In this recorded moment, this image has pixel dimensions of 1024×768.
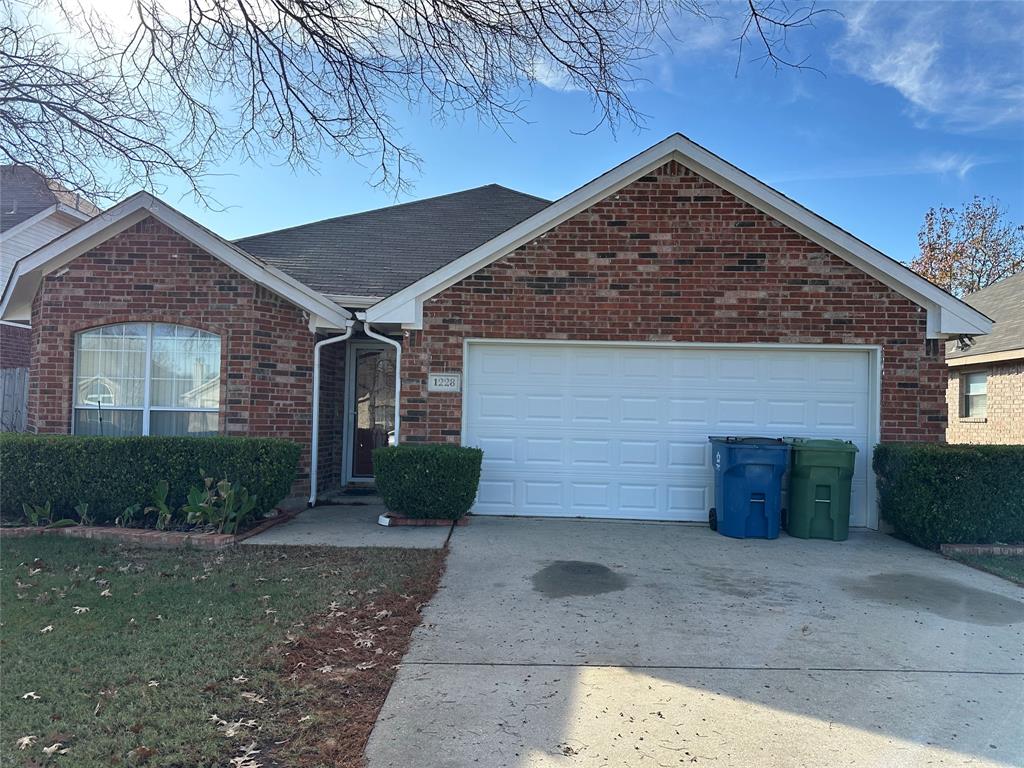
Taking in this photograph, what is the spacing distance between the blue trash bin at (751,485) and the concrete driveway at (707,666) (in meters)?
0.92

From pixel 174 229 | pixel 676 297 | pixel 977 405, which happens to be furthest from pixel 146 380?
pixel 977 405

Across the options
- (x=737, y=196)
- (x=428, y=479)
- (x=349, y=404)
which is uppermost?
(x=737, y=196)

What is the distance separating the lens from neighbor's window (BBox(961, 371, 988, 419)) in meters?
13.9

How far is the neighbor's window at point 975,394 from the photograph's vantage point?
13945 millimetres

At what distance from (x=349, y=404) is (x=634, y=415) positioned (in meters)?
5.15

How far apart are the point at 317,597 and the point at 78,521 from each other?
427cm

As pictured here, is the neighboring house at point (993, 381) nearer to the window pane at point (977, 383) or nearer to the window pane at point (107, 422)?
the window pane at point (977, 383)

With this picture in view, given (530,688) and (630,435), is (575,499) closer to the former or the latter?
(630,435)

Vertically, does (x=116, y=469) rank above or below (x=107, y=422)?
below

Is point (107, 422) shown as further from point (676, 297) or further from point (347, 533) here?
point (676, 297)

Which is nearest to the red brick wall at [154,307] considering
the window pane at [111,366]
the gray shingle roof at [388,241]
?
the window pane at [111,366]

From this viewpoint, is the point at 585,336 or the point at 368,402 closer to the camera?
the point at 585,336

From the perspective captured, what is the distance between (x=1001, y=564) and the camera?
21.8 ft

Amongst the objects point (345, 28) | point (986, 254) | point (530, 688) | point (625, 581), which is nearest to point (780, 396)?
point (625, 581)
